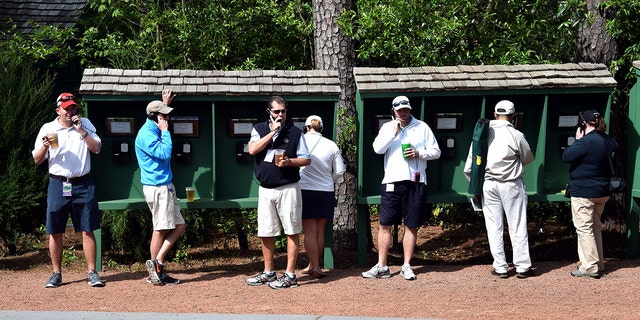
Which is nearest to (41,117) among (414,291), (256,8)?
(256,8)

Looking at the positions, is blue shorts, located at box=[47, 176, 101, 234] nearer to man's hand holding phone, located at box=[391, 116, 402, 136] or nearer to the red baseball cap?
the red baseball cap

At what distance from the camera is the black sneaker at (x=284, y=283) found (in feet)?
26.6

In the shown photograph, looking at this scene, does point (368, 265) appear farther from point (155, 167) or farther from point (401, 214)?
point (155, 167)

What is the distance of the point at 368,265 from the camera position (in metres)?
9.66

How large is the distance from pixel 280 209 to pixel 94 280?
189cm

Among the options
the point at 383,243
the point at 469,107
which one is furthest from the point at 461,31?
the point at 383,243

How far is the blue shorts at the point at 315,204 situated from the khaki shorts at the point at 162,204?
1.27 m

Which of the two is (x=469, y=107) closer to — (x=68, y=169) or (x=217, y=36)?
Result: (x=217, y=36)

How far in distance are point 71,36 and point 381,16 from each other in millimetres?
4399

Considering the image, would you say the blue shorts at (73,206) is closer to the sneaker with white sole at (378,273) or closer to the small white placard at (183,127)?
the small white placard at (183,127)

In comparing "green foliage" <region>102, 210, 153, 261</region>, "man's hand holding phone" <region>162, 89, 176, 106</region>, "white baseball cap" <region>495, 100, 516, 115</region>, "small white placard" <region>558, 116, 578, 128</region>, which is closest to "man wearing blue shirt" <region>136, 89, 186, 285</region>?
"man's hand holding phone" <region>162, 89, 176, 106</region>

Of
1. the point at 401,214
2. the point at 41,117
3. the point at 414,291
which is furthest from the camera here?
the point at 41,117

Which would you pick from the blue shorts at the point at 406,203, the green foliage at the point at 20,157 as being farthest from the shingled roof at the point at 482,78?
the green foliage at the point at 20,157

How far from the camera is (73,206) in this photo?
8305mm
